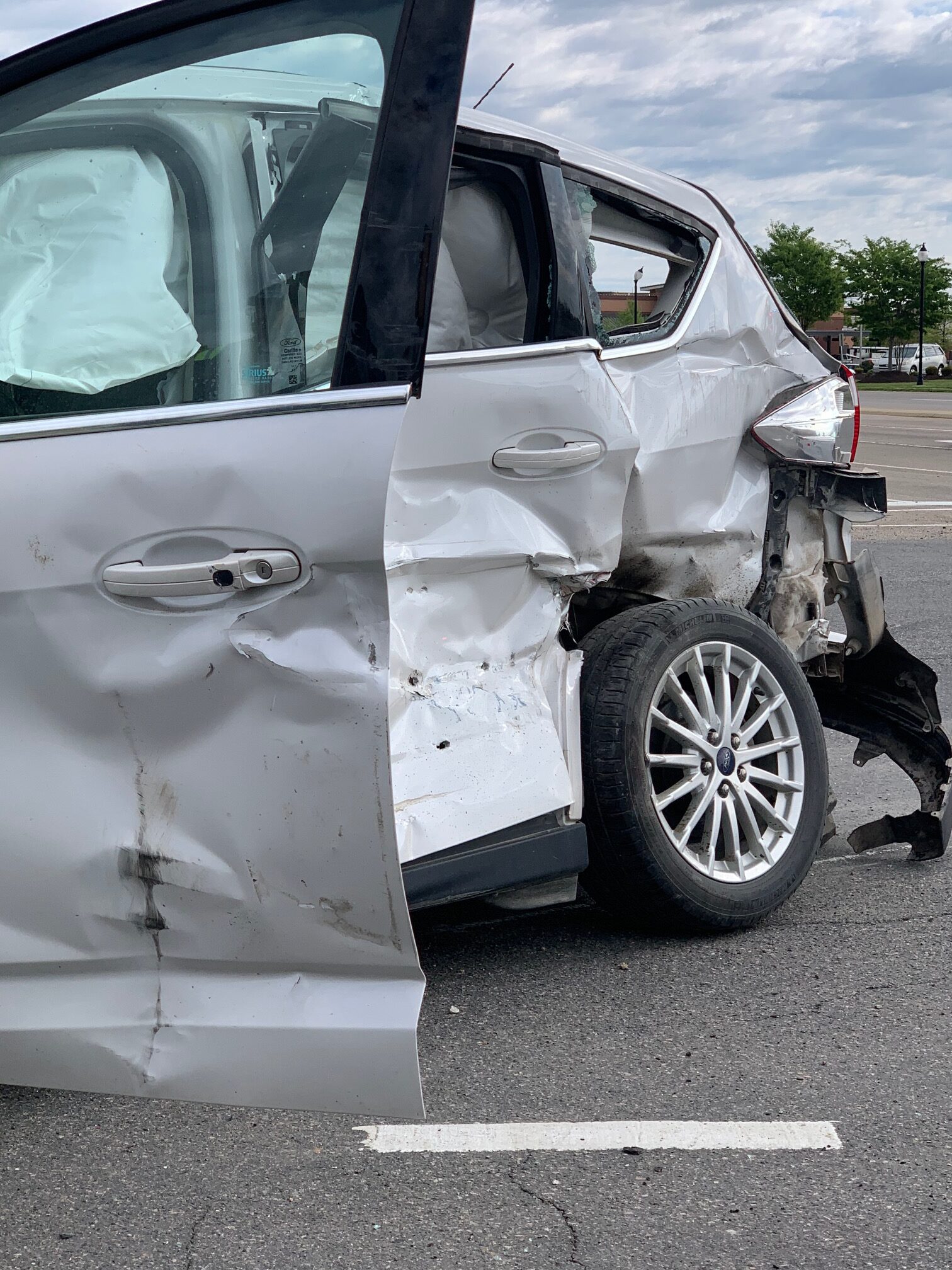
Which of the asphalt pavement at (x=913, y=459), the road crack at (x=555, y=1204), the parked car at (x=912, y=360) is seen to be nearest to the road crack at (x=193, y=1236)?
the road crack at (x=555, y=1204)

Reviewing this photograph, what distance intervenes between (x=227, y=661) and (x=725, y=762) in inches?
67.3

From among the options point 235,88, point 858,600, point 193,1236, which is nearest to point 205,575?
point 235,88

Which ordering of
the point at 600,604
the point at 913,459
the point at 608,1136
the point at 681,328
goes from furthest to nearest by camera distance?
1. the point at 913,459
2. the point at 600,604
3. the point at 681,328
4. the point at 608,1136

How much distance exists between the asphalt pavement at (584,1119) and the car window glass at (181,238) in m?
1.37

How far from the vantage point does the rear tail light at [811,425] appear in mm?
3865

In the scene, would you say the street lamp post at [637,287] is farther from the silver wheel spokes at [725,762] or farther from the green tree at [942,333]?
the green tree at [942,333]

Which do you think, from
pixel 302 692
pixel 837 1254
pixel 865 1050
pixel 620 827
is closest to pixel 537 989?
pixel 620 827

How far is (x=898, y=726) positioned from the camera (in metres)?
4.30

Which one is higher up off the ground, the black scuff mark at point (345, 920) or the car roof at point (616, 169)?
the car roof at point (616, 169)

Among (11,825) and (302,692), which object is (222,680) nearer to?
(302,692)

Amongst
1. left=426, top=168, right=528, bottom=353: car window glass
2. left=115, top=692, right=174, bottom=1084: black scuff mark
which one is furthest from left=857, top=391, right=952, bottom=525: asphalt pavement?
left=115, top=692, right=174, bottom=1084: black scuff mark

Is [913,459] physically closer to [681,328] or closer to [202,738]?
[681,328]

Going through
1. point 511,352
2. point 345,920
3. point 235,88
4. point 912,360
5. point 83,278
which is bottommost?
point 345,920

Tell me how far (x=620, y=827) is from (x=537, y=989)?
0.43 metres
